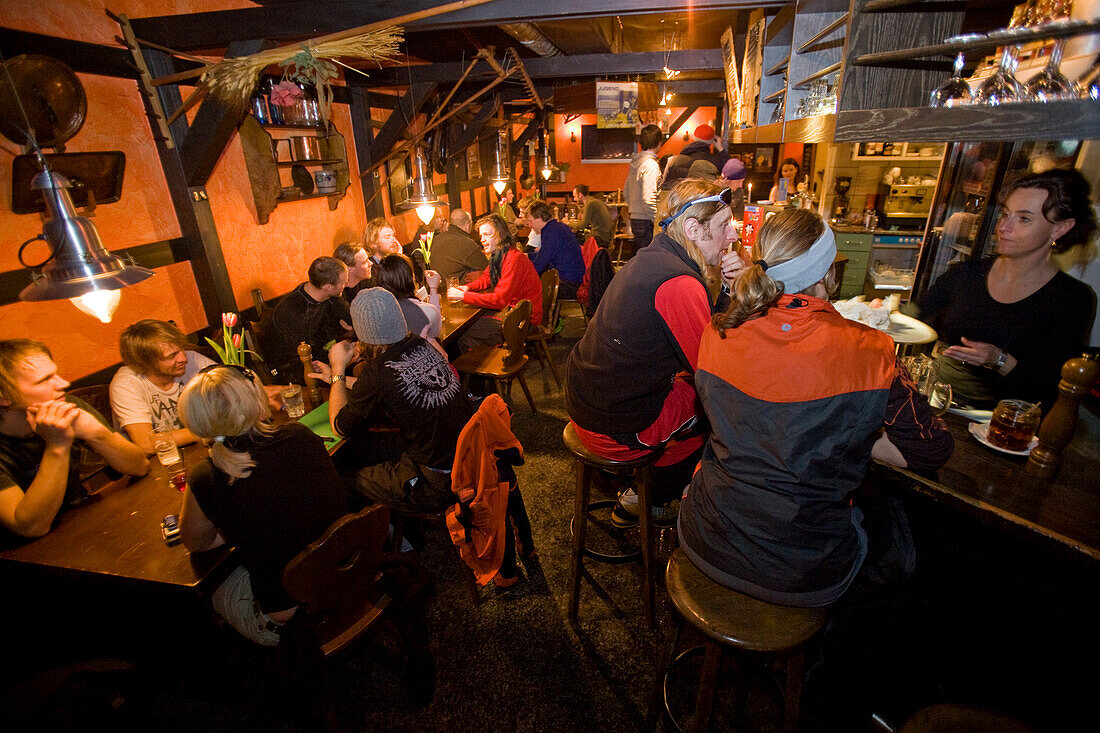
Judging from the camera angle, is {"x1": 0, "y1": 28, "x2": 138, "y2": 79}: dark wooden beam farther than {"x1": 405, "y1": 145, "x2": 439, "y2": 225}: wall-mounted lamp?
No

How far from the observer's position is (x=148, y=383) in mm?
2318

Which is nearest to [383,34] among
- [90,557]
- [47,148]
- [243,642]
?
[47,148]

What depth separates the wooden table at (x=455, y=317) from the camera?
3697 mm

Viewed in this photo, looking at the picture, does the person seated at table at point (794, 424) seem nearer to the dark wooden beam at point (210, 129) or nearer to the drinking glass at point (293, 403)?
the drinking glass at point (293, 403)

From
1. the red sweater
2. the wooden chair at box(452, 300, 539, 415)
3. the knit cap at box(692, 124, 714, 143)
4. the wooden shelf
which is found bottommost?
the wooden chair at box(452, 300, 539, 415)

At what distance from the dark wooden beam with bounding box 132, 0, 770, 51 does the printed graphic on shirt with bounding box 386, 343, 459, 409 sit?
2220 mm

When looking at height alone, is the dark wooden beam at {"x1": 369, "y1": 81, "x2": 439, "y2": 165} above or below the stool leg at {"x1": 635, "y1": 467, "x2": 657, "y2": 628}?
above

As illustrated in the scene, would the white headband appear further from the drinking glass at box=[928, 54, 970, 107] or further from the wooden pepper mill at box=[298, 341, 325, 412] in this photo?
the wooden pepper mill at box=[298, 341, 325, 412]

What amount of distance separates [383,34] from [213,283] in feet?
7.29

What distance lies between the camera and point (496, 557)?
7.72ft

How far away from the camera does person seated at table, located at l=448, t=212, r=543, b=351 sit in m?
4.26

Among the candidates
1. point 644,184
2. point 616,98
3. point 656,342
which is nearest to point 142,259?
point 656,342

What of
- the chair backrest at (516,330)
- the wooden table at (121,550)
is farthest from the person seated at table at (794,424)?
the chair backrest at (516,330)

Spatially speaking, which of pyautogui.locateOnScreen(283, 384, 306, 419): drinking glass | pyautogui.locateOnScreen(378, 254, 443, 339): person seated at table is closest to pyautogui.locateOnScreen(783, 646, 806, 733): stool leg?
pyautogui.locateOnScreen(283, 384, 306, 419): drinking glass
